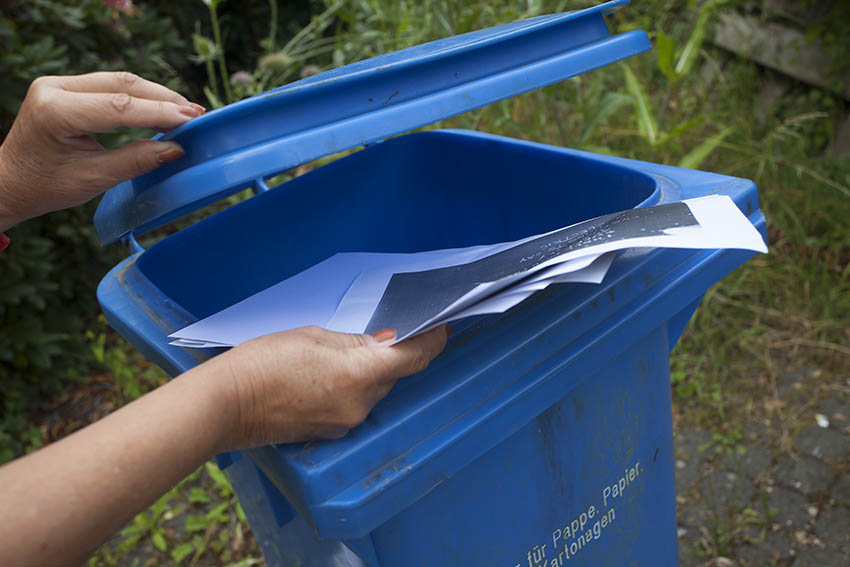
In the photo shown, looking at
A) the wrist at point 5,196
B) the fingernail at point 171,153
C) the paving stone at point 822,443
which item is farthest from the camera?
the paving stone at point 822,443

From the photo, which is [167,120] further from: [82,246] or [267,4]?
[267,4]

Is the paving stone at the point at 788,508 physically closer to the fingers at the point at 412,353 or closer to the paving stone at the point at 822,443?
the paving stone at the point at 822,443

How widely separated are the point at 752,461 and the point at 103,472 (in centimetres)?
205

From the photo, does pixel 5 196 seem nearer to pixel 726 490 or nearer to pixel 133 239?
pixel 133 239

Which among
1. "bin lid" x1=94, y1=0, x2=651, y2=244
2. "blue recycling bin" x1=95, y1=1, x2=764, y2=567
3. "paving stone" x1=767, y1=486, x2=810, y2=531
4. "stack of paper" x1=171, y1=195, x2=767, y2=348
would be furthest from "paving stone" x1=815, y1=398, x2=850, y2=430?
"bin lid" x1=94, y1=0, x2=651, y2=244

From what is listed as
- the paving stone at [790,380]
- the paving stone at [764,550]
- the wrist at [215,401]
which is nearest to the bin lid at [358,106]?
the wrist at [215,401]

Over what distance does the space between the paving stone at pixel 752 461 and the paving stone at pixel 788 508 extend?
0.26ft

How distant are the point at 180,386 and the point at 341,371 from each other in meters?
0.17

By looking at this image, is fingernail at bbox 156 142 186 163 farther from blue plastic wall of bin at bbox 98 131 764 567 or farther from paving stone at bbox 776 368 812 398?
paving stone at bbox 776 368 812 398

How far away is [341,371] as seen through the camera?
73 cm

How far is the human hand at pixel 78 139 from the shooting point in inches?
31.7

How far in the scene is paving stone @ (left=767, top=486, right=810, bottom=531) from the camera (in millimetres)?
1903

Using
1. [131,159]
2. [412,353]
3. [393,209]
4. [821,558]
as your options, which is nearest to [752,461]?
[821,558]

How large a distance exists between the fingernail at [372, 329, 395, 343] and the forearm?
19cm
